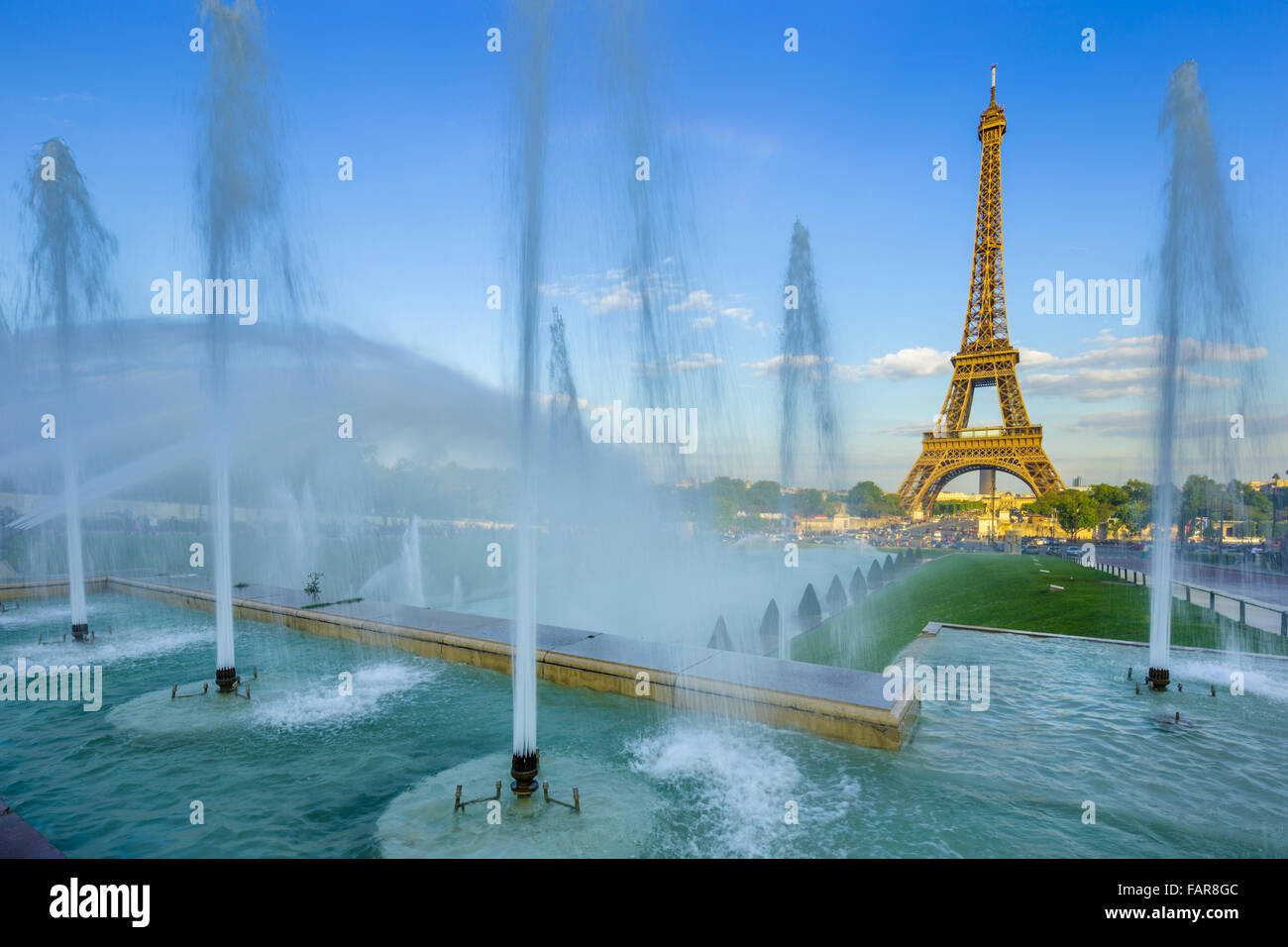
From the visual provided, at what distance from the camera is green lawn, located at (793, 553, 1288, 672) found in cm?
1666

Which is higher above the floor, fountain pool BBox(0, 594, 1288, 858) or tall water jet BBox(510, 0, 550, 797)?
tall water jet BBox(510, 0, 550, 797)

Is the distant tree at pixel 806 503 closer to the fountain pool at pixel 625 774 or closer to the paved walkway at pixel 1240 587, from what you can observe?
the paved walkway at pixel 1240 587

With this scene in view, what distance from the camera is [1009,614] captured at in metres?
20.7

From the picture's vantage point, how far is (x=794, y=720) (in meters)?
9.52

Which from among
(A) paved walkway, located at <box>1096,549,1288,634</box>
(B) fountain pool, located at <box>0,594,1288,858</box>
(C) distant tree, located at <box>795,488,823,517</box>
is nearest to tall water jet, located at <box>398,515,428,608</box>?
(B) fountain pool, located at <box>0,594,1288,858</box>

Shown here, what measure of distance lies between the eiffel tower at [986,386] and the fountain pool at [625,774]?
51765 millimetres

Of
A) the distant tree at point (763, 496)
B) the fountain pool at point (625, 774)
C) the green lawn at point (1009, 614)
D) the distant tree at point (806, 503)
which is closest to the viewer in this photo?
the fountain pool at point (625, 774)

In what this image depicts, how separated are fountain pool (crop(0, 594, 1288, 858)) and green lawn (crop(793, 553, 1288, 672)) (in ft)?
15.9

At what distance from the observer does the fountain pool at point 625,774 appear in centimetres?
668

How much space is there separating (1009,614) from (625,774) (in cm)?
1762

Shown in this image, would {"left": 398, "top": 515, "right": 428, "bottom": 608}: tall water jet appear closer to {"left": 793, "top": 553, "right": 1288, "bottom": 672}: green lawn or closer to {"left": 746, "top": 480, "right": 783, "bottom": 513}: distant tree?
{"left": 793, "top": 553, "right": 1288, "bottom": 672}: green lawn

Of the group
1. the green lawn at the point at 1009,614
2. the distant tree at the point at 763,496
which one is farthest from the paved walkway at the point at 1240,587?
the distant tree at the point at 763,496
